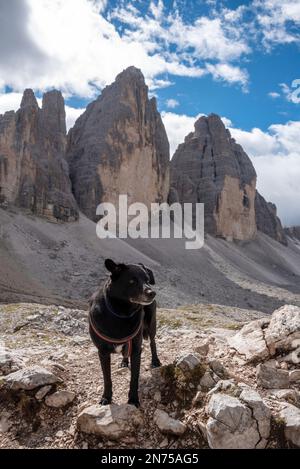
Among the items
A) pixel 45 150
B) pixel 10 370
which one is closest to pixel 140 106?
pixel 45 150

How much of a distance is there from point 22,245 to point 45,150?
28036 millimetres

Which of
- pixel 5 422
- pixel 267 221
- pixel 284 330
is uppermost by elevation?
pixel 267 221

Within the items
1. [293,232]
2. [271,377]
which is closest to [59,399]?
[271,377]

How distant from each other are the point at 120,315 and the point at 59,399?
5.29ft

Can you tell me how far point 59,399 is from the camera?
526cm

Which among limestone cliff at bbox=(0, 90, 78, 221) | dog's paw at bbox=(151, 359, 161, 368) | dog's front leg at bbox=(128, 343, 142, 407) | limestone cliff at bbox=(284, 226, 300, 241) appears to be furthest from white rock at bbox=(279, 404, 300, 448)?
limestone cliff at bbox=(284, 226, 300, 241)

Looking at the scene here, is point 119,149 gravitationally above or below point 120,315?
above

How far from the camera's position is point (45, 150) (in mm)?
65625

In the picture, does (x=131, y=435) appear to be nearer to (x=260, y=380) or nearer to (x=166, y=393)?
(x=166, y=393)

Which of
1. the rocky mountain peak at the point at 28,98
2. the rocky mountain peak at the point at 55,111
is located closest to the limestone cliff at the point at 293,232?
the rocky mountain peak at the point at 55,111

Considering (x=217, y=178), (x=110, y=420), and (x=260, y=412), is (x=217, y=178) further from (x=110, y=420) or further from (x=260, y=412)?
(x=110, y=420)

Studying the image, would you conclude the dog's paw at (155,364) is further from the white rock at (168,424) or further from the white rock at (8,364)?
the white rock at (8,364)

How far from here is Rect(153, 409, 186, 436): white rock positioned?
4531 mm

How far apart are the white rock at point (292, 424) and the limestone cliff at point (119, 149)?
6571 centimetres
